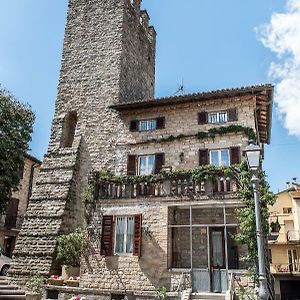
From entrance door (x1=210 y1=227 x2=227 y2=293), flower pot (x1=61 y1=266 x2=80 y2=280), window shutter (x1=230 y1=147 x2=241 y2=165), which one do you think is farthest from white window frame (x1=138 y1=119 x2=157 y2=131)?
flower pot (x1=61 y1=266 x2=80 y2=280)

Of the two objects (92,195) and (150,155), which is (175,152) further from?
(92,195)

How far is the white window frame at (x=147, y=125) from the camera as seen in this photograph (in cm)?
1848

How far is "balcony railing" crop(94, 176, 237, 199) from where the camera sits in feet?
46.2

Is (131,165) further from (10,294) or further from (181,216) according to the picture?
(10,294)

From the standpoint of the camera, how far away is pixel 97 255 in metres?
14.8

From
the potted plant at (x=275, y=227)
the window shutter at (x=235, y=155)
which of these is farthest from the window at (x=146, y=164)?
the potted plant at (x=275, y=227)

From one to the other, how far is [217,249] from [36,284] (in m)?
8.22

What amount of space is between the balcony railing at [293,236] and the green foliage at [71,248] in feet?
76.5

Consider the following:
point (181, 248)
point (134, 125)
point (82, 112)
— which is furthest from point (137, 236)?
point (82, 112)

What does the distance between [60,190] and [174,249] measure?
22.8ft

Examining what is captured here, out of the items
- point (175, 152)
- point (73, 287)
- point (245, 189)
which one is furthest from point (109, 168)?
point (245, 189)

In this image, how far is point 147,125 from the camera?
18.6 m

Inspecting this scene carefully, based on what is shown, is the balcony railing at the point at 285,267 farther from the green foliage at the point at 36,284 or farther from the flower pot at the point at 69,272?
the green foliage at the point at 36,284

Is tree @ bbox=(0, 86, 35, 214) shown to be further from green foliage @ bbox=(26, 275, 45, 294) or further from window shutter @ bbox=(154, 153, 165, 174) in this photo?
window shutter @ bbox=(154, 153, 165, 174)
